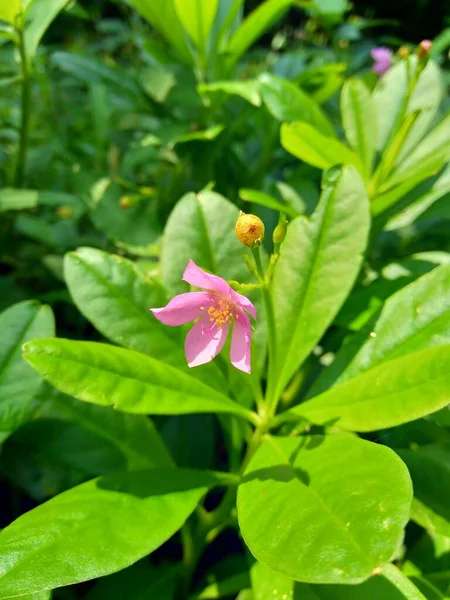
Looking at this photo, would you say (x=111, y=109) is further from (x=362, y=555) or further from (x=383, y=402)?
(x=362, y=555)

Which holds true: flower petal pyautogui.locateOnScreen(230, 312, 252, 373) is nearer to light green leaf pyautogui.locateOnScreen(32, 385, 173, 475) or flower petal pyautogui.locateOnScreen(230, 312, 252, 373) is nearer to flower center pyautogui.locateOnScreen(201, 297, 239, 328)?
flower center pyautogui.locateOnScreen(201, 297, 239, 328)

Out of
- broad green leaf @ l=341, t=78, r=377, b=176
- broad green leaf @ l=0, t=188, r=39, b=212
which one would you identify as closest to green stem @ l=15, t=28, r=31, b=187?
broad green leaf @ l=0, t=188, r=39, b=212

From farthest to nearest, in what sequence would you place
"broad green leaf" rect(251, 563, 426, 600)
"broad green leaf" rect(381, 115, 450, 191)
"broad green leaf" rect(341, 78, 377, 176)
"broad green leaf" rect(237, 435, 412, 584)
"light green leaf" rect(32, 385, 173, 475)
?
"broad green leaf" rect(341, 78, 377, 176)
"broad green leaf" rect(381, 115, 450, 191)
"light green leaf" rect(32, 385, 173, 475)
"broad green leaf" rect(251, 563, 426, 600)
"broad green leaf" rect(237, 435, 412, 584)

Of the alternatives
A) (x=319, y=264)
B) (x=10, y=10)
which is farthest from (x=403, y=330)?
(x=10, y=10)

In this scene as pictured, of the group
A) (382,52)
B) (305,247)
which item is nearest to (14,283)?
(305,247)

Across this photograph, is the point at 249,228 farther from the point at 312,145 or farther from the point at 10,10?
the point at 10,10

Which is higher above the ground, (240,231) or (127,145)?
(240,231)

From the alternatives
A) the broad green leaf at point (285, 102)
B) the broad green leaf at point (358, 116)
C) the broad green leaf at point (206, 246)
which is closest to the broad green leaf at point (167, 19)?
the broad green leaf at point (285, 102)
